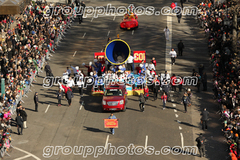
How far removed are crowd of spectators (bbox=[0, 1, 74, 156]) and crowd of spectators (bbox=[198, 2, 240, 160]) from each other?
14.5 metres

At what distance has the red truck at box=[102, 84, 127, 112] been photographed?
35.8m

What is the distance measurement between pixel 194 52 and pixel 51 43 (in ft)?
45.5

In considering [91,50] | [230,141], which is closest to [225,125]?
[230,141]

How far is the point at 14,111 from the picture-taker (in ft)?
119

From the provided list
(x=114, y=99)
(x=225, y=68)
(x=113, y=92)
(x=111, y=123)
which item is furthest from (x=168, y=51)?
(x=111, y=123)

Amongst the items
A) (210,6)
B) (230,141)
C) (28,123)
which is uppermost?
(210,6)

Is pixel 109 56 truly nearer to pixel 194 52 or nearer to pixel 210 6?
pixel 194 52

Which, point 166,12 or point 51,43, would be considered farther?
point 166,12

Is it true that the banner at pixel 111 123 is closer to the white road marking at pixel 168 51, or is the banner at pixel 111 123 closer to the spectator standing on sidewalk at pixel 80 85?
the spectator standing on sidewalk at pixel 80 85

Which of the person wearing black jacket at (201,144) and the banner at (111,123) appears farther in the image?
the banner at (111,123)

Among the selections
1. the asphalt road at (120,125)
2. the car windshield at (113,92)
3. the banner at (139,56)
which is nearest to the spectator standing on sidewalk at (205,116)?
the asphalt road at (120,125)

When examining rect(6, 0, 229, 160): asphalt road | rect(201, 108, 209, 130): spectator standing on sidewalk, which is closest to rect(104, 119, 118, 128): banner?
rect(6, 0, 229, 160): asphalt road

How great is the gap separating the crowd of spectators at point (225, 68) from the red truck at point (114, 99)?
7152mm

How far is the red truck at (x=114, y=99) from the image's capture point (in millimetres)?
35844
